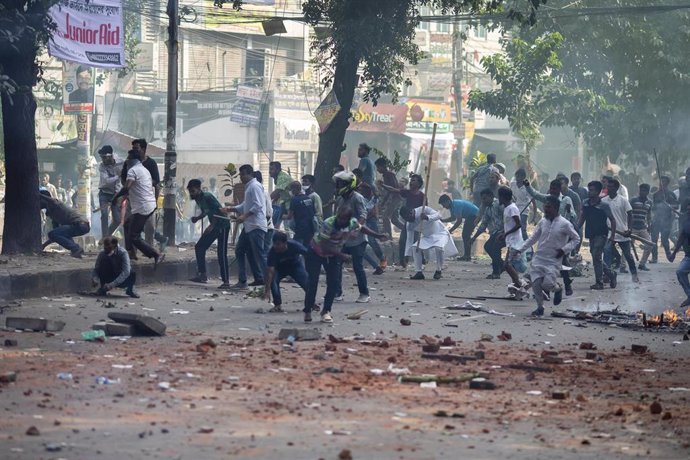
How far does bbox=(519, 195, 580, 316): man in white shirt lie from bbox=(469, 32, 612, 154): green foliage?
1486 cm

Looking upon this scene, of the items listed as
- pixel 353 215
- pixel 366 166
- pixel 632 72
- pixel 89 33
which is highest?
pixel 632 72

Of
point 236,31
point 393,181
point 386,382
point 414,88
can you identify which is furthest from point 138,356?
point 414,88

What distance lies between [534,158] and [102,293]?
137 feet

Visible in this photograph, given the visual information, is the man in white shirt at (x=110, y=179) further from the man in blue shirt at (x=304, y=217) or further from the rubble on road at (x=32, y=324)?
the rubble on road at (x=32, y=324)

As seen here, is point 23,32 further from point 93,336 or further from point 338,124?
point 338,124

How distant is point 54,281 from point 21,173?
8.06 ft

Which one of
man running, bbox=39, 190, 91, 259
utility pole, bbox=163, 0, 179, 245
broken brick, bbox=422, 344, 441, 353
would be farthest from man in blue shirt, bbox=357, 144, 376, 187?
broken brick, bbox=422, 344, 441, 353

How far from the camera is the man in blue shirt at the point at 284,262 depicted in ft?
42.0

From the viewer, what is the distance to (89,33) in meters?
19.0

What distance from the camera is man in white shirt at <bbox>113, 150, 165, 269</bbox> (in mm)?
16031

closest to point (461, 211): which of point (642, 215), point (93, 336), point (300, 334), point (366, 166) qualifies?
point (366, 166)

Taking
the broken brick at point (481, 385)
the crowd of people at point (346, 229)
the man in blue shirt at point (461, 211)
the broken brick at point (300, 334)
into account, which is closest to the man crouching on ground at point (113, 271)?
the crowd of people at point (346, 229)

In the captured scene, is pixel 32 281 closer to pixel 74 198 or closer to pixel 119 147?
pixel 74 198

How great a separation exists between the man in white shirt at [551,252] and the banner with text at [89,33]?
803 centimetres
